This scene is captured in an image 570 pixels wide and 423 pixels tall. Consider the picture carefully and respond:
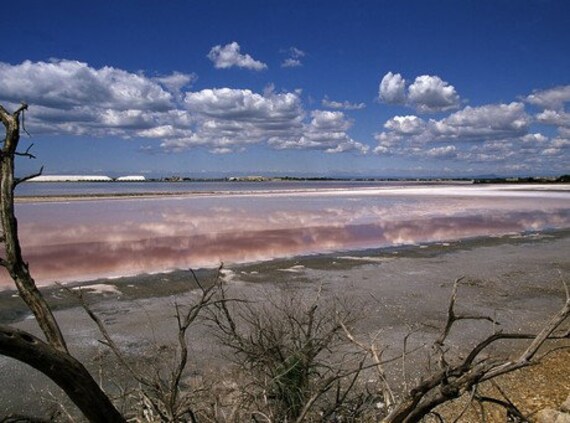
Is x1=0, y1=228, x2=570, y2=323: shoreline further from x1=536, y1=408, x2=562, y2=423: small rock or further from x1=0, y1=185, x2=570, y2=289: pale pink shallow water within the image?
x1=536, y1=408, x2=562, y2=423: small rock

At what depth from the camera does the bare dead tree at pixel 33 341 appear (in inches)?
82.1

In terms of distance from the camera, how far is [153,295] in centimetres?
1209

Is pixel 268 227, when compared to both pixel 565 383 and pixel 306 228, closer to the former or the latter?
pixel 306 228

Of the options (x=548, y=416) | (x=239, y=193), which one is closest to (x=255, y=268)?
(x=548, y=416)

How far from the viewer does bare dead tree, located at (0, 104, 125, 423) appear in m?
2.08

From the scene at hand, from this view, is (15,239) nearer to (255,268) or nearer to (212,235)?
(255,268)

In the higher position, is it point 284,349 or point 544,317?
point 284,349

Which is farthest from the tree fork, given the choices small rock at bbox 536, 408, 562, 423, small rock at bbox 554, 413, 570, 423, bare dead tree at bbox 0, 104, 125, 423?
small rock at bbox 536, 408, 562, 423

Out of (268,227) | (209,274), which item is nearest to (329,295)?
(209,274)

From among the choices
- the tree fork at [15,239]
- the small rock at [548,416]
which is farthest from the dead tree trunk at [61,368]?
the small rock at [548,416]

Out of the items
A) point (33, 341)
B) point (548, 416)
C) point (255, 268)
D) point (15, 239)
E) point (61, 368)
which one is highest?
point (15, 239)

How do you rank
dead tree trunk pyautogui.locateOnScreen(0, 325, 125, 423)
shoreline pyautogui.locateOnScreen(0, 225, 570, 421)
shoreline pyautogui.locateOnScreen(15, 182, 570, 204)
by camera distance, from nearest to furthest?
1. dead tree trunk pyautogui.locateOnScreen(0, 325, 125, 423)
2. shoreline pyautogui.locateOnScreen(0, 225, 570, 421)
3. shoreline pyautogui.locateOnScreen(15, 182, 570, 204)

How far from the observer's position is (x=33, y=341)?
211 cm

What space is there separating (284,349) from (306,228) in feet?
68.2
